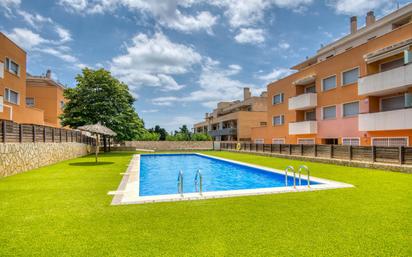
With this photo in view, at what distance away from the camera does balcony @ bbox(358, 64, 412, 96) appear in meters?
15.8

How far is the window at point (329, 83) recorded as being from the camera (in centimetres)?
2272

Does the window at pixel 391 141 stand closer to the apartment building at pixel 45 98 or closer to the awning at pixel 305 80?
Answer: the awning at pixel 305 80

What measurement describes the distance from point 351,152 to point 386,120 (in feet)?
12.4

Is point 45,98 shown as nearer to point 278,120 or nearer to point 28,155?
point 28,155

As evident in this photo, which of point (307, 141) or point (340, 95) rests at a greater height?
point (340, 95)

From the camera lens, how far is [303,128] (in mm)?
25172

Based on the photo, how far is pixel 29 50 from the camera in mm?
23656

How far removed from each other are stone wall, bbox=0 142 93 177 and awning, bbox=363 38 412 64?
71.9ft

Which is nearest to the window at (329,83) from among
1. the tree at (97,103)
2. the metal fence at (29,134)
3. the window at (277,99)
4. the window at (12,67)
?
the window at (277,99)

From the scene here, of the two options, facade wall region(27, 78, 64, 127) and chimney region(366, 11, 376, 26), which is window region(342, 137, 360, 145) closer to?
chimney region(366, 11, 376, 26)

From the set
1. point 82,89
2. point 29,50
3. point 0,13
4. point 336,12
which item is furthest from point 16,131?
point 336,12

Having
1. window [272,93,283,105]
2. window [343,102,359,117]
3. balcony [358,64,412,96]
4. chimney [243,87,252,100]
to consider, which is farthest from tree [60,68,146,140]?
chimney [243,87,252,100]

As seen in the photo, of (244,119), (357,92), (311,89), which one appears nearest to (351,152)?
(357,92)

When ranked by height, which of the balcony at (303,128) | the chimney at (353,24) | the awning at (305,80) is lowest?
the balcony at (303,128)
